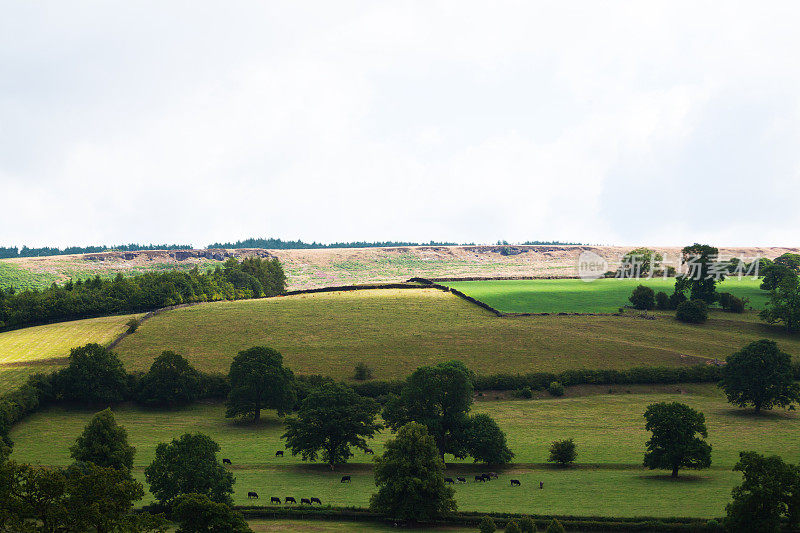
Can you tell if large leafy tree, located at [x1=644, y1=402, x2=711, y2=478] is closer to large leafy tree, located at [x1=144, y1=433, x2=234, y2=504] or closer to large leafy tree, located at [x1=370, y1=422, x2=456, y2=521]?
large leafy tree, located at [x1=370, y1=422, x2=456, y2=521]

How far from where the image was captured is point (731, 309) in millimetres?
145875

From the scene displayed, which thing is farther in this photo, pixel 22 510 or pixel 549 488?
pixel 549 488

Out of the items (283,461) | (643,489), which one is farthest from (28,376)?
(643,489)

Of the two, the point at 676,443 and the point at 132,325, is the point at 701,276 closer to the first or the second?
the point at 676,443

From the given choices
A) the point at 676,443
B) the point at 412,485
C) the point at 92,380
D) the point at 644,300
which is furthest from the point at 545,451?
the point at 644,300

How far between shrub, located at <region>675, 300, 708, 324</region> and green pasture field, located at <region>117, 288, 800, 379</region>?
75.6 inches

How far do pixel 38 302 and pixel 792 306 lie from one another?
158 m

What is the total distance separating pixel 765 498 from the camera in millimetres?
47406

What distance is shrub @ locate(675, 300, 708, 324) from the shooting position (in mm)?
135000

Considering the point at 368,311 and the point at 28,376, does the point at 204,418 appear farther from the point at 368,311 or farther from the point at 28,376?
the point at 368,311

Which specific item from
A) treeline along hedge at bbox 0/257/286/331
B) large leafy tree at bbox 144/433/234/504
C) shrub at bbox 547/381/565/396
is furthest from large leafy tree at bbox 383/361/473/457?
treeline along hedge at bbox 0/257/286/331

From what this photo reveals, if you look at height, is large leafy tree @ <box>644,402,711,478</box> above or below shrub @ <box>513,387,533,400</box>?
above

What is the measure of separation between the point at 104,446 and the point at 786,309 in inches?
4870

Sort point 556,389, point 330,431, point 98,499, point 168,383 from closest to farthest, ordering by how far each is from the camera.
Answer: point 98,499
point 330,431
point 168,383
point 556,389
